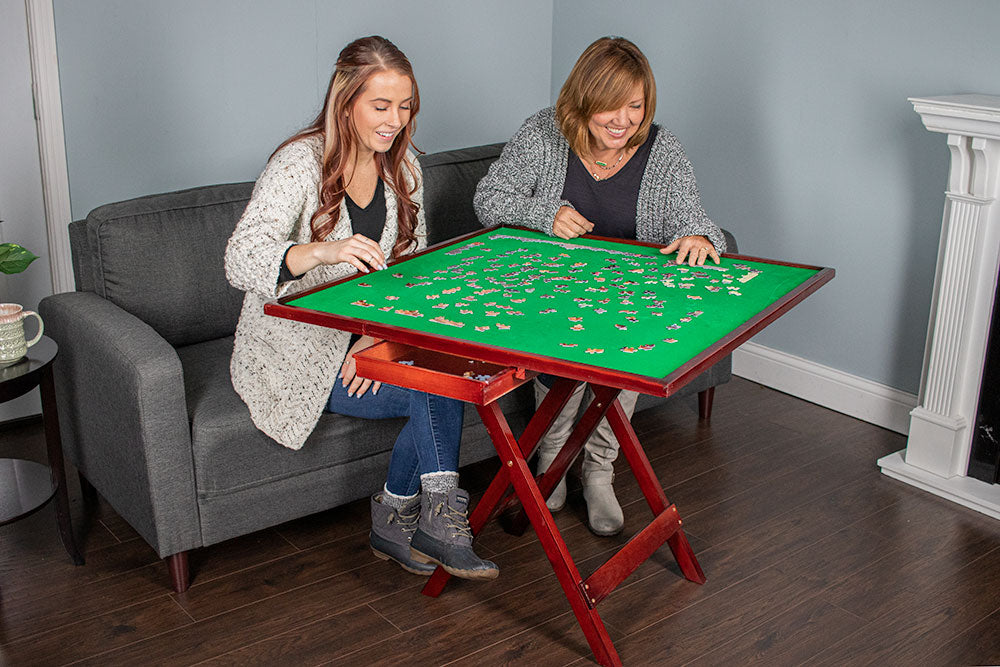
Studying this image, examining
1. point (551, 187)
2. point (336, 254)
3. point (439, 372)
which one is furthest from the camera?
point (551, 187)

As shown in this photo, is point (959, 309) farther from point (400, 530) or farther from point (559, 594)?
point (400, 530)

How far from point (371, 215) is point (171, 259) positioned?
64 cm

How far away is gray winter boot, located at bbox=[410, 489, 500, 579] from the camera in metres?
2.40

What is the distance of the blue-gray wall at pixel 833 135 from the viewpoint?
3.19 metres

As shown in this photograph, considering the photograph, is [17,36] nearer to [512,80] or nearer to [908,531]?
[512,80]

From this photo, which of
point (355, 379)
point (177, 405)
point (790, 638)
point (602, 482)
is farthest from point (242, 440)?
point (790, 638)

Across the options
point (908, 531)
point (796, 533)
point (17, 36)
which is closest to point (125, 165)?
point (17, 36)

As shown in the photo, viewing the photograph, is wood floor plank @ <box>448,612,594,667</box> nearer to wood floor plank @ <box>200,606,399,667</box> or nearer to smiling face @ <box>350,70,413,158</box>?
wood floor plank @ <box>200,606,399,667</box>

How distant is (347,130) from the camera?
8.02ft

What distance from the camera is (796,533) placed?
2822 millimetres

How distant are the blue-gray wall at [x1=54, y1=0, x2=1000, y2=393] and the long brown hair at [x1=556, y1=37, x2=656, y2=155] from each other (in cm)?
98

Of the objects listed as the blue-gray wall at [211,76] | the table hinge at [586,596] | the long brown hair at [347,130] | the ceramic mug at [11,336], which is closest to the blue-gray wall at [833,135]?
the blue-gray wall at [211,76]

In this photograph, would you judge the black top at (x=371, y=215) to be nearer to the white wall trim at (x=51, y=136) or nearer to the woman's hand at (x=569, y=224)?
the woman's hand at (x=569, y=224)

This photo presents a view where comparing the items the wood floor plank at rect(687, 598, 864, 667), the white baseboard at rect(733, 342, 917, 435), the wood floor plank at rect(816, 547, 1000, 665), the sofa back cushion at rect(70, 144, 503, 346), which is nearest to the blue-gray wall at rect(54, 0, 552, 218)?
the sofa back cushion at rect(70, 144, 503, 346)
